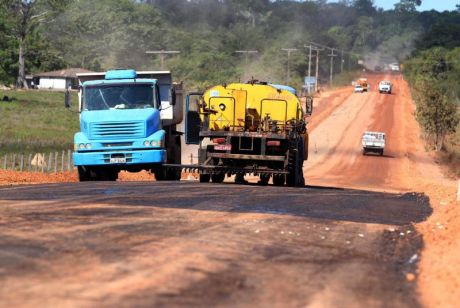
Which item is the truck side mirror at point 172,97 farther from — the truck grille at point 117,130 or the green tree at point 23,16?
the green tree at point 23,16

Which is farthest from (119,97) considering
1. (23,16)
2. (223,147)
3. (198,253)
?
(23,16)

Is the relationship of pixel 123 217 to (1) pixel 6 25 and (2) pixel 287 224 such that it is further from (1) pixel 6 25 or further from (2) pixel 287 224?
(1) pixel 6 25

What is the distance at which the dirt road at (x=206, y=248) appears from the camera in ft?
24.6

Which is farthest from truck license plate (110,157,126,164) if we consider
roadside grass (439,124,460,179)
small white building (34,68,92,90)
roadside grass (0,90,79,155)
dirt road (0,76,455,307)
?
small white building (34,68,92,90)

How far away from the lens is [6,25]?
110 m

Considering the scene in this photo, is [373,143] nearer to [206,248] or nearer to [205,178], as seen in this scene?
[205,178]

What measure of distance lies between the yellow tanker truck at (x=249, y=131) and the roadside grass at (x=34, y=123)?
24.1 m

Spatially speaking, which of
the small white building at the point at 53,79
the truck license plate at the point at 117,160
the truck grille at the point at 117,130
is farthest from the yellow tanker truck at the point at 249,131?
the small white building at the point at 53,79

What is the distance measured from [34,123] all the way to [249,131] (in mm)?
53077

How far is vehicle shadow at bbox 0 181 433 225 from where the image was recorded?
13.9 meters

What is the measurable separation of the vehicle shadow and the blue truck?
10.9ft

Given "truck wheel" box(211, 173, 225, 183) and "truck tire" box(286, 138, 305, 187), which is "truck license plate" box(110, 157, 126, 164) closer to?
"truck wheel" box(211, 173, 225, 183)

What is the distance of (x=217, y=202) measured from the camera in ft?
51.8

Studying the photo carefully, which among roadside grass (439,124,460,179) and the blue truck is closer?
the blue truck
